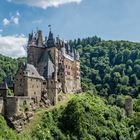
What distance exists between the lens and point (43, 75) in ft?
298

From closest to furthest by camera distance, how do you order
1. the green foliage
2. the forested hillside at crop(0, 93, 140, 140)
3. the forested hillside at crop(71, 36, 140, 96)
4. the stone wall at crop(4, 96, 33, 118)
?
the forested hillside at crop(0, 93, 140, 140)
the stone wall at crop(4, 96, 33, 118)
the green foliage
the forested hillside at crop(71, 36, 140, 96)

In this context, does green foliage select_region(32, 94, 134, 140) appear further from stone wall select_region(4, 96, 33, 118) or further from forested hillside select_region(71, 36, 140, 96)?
forested hillside select_region(71, 36, 140, 96)

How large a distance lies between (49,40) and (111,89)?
2604 inches

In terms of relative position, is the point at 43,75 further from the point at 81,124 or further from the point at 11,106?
the point at 11,106

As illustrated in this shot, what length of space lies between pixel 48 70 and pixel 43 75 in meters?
1.81

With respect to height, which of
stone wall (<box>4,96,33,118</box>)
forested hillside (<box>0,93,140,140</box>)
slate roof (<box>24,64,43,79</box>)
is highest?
slate roof (<box>24,64,43,79</box>)

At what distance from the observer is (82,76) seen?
17550 cm

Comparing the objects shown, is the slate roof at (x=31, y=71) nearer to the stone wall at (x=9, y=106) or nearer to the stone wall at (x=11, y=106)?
the stone wall at (x=11, y=106)

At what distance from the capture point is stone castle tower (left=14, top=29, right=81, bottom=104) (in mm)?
83188

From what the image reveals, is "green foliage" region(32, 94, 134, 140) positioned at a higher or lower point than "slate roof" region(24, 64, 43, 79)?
lower

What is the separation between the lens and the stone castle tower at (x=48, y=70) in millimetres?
83188

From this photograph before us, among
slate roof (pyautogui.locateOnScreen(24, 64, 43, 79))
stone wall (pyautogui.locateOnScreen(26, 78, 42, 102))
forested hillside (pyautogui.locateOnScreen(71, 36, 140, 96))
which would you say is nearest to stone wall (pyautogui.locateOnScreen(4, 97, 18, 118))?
stone wall (pyautogui.locateOnScreen(26, 78, 42, 102))

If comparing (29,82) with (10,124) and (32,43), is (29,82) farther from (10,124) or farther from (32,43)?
(32,43)

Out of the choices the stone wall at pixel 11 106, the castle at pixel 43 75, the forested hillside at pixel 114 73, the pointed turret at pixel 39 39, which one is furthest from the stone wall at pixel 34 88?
the forested hillside at pixel 114 73
